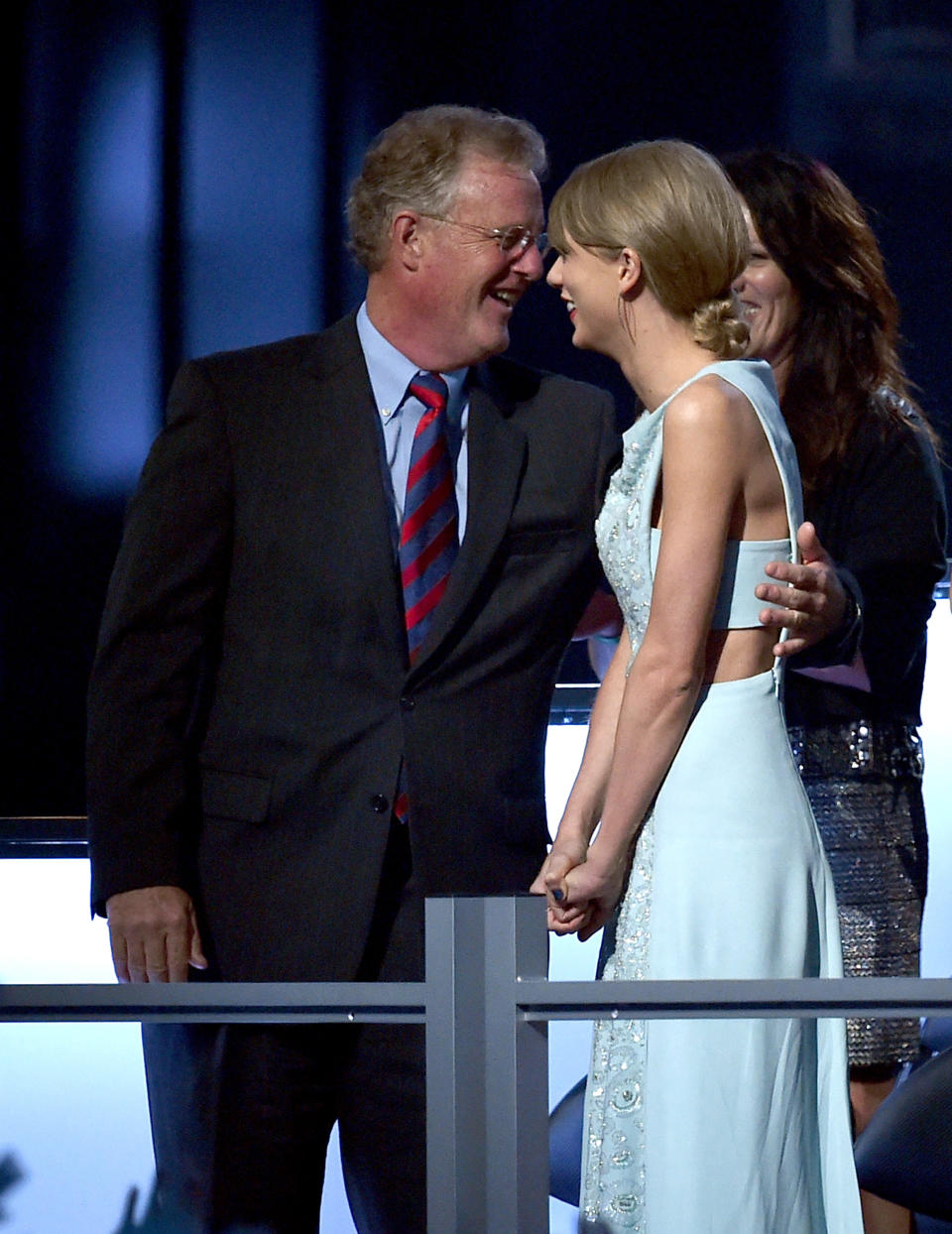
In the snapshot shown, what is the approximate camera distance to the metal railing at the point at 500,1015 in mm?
1353

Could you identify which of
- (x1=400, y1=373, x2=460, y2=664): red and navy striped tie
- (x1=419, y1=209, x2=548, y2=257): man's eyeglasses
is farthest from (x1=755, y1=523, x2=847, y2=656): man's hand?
(x1=419, y1=209, x2=548, y2=257): man's eyeglasses

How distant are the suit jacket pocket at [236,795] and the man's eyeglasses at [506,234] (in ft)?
2.13

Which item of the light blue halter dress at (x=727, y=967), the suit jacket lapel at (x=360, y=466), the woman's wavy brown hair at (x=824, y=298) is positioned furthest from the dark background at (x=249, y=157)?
the light blue halter dress at (x=727, y=967)

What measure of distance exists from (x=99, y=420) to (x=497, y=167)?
1.29 metres

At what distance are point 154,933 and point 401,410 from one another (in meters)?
0.63

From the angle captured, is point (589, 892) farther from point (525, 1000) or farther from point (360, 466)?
point (360, 466)

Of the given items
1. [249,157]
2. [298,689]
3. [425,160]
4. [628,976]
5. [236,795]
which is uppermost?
[249,157]

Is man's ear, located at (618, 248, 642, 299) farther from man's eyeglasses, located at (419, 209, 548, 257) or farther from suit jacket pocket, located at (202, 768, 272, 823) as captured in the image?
suit jacket pocket, located at (202, 768, 272, 823)

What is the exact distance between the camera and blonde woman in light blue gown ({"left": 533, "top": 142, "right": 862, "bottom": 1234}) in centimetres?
169

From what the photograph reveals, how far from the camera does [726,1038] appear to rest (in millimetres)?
1693

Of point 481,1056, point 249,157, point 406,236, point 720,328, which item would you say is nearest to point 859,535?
point 720,328

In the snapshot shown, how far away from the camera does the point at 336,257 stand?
3262 millimetres

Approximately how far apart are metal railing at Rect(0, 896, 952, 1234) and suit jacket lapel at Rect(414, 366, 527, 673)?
625 millimetres

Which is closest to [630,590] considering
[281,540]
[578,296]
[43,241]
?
[578,296]
